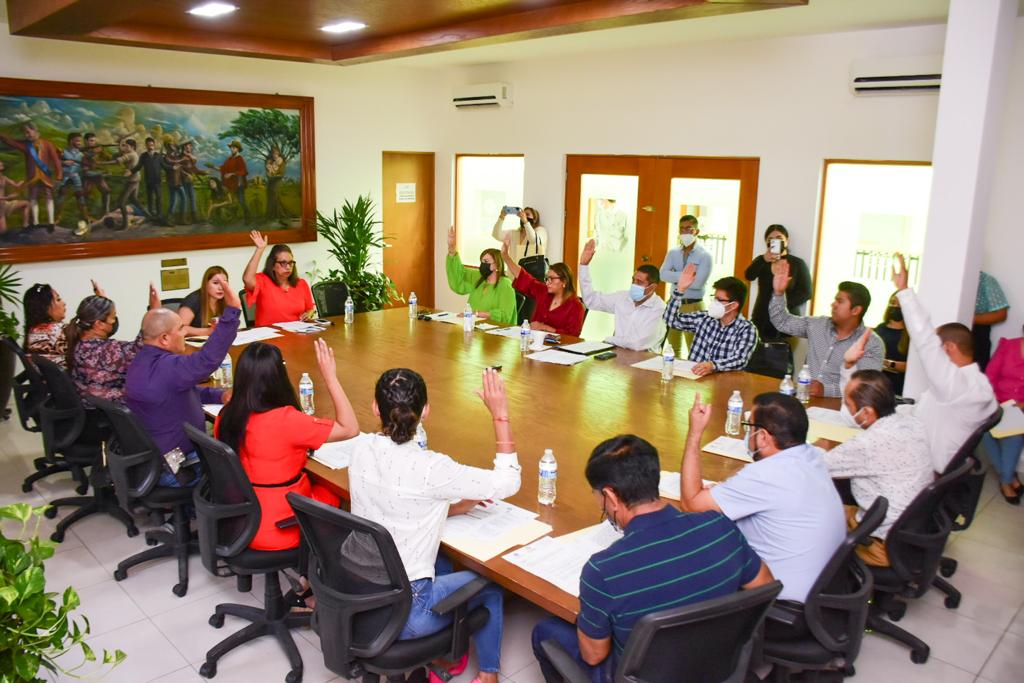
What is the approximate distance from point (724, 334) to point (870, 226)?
280cm

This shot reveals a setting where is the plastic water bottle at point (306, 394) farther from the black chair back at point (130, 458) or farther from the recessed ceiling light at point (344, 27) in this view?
the recessed ceiling light at point (344, 27)

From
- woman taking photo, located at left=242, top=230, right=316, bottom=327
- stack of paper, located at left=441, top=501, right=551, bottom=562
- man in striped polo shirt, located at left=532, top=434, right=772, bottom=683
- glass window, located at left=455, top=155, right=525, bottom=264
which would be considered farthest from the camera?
glass window, located at left=455, top=155, right=525, bottom=264

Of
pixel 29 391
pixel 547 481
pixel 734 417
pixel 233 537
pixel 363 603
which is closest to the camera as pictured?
pixel 363 603

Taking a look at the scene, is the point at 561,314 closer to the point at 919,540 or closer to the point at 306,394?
the point at 306,394

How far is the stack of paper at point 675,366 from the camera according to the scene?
5.16 metres

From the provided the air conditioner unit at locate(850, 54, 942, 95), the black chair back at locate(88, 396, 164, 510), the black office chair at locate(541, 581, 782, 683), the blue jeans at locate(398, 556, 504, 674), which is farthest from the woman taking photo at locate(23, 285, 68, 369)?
the air conditioner unit at locate(850, 54, 942, 95)

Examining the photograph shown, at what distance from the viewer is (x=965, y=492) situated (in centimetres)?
377

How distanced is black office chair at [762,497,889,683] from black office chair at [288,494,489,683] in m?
1.04

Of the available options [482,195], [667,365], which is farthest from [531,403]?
[482,195]

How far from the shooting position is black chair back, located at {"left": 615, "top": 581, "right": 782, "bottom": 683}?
2.08 meters

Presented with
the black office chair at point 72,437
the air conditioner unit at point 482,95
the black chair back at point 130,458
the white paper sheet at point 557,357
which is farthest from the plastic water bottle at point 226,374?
the air conditioner unit at point 482,95

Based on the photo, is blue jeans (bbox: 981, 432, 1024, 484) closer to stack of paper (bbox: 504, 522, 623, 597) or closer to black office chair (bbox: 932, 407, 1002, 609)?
black office chair (bbox: 932, 407, 1002, 609)

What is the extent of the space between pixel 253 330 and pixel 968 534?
5072 millimetres

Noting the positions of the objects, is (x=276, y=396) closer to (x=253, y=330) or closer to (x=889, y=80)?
(x=253, y=330)
